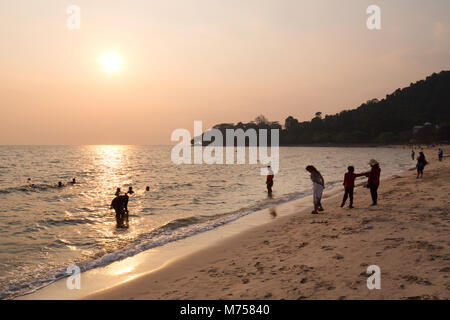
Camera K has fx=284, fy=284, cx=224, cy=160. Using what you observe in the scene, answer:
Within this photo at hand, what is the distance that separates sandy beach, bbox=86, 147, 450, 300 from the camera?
4.94 metres

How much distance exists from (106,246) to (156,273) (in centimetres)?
393

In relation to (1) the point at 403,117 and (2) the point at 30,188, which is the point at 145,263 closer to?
(2) the point at 30,188

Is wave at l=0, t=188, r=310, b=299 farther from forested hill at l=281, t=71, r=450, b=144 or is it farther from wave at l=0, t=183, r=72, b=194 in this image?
forested hill at l=281, t=71, r=450, b=144

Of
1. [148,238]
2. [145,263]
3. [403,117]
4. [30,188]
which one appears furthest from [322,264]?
[403,117]

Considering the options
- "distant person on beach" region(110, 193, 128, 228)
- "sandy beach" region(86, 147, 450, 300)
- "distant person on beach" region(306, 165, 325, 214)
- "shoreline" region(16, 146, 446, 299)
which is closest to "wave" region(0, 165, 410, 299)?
"shoreline" region(16, 146, 446, 299)

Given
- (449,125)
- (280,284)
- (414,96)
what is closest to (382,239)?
(280,284)

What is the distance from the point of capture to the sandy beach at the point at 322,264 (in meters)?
4.94

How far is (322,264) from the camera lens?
20.3 feet

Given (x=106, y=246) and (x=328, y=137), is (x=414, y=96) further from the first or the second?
(x=106, y=246)

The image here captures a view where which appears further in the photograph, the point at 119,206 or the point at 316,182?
the point at 119,206

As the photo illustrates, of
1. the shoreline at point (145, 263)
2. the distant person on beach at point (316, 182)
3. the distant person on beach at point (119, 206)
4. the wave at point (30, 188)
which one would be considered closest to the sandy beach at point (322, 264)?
the shoreline at point (145, 263)

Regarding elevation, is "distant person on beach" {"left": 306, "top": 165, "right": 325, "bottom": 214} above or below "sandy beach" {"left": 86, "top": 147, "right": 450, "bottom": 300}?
above

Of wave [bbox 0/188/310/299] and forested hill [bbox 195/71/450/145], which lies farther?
forested hill [bbox 195/71/450/145]

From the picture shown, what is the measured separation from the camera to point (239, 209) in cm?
1719
